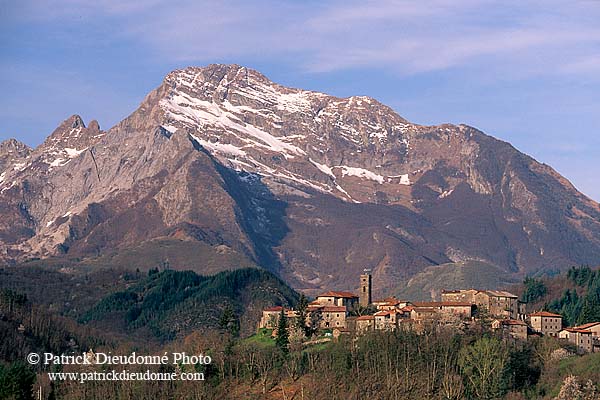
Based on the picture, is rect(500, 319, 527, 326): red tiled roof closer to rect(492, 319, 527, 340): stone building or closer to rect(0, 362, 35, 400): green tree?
rect(492, 319, 527, 340): stone building

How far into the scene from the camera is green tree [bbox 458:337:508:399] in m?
161

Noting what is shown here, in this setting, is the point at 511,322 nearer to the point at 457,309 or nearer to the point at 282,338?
the point at 457,309

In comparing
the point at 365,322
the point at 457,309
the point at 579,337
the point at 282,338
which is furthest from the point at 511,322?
the point at 282,338

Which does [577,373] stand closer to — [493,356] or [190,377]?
[493,356]

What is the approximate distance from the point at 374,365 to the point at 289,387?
11121 mm

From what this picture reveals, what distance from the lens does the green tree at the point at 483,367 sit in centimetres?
16062

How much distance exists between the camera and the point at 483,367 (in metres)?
163

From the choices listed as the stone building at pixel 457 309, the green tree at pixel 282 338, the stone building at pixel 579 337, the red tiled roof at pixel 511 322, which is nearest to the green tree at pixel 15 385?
the green tree at pixel 282 338

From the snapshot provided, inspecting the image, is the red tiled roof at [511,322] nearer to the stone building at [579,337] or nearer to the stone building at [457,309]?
the stone building at [457,309]

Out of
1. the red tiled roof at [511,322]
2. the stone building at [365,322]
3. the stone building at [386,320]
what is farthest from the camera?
the stone building at [365,322]

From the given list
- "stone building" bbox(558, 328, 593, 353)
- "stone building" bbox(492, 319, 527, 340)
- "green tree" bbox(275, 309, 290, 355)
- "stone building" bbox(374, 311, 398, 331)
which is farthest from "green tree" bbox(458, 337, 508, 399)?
"green tree" bbox(275, 309, 290, 355)

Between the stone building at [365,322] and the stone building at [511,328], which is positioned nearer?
the stone building at [511,328]

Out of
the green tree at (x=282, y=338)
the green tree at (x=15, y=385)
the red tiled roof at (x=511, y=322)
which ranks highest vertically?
the red tiled roof at (x=511, y=322)

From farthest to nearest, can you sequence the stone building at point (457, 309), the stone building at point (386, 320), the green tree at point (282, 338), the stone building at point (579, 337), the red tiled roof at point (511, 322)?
the stone building at point (457, 309)
the stone building at point (386, 320)
the red tiled roof at point (511, 322)
the stone building at point (579, 337)
the green tree at point (282, 338)
